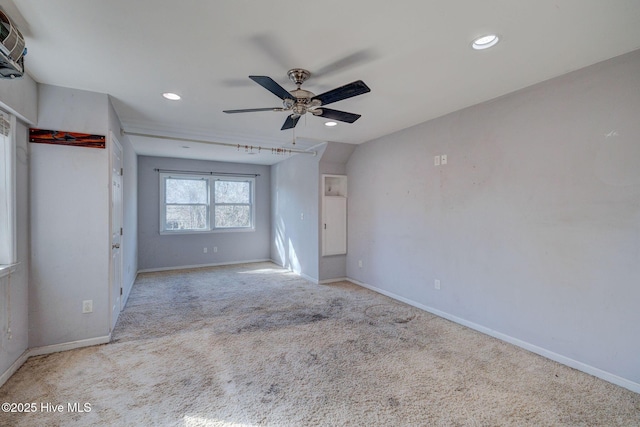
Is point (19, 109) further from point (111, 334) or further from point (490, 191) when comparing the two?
point (490, 191)

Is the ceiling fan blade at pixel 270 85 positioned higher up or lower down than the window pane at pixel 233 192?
higher up

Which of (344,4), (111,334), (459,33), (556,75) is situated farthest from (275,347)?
(556,75)

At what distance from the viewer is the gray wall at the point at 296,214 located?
17.4 ft

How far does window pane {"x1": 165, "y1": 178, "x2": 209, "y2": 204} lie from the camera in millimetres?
6391

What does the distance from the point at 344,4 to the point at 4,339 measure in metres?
3.37

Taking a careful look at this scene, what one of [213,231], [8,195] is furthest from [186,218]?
[8,195]

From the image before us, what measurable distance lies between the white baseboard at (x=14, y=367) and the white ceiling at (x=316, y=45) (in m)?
2.39

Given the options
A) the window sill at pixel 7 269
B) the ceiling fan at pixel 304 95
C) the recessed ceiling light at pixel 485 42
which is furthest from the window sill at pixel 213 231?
the recessed ceiling light at pixel 485 42

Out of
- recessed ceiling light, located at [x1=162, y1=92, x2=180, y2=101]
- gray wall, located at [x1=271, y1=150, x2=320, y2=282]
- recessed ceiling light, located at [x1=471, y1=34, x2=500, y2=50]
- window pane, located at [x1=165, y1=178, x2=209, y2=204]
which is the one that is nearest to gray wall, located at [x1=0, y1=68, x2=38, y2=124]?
recessed ceiling light, located at [x1=162, y1=92, x2=180, y2=101]

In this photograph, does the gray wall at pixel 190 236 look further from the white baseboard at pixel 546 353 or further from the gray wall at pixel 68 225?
the white baseboard at pixel 546 353

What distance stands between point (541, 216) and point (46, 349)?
4659 mm

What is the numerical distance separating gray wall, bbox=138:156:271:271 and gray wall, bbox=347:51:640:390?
13.7 feet

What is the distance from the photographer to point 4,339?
221cm

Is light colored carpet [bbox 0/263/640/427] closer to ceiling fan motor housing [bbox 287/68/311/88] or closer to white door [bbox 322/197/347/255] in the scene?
white door [bbox 322/197/347/255]
